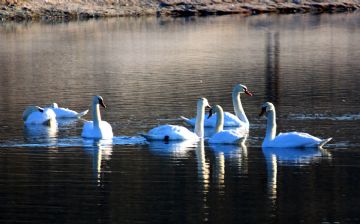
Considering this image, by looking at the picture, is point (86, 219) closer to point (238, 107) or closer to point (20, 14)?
point (238, 107)

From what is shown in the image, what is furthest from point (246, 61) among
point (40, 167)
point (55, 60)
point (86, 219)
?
point (86, 219)

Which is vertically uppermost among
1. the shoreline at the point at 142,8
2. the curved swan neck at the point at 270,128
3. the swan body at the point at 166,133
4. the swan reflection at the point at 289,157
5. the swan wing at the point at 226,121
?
the curved swan neck at the point at 270,128

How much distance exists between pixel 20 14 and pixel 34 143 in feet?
170

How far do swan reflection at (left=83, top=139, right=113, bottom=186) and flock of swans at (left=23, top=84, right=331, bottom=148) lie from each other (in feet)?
0.90

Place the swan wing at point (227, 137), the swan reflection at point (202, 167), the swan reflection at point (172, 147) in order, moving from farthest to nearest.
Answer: the swan wing at point (227, 137) < the swan reflection at point (172, 147) < the swan reflection at point (202, 167)

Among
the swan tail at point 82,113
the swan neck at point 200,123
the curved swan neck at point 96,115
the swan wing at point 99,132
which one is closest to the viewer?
the swan wing at point 99,132

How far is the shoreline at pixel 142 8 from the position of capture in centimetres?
7304

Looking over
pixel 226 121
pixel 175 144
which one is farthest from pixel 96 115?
pixel 226 121

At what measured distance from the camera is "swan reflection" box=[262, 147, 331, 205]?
59.6ft

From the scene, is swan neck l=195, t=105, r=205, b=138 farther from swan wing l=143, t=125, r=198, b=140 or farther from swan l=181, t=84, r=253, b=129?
swan wing l=143, t=125, r=198, b=140

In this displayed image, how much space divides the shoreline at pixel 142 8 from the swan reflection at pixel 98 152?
5095cm

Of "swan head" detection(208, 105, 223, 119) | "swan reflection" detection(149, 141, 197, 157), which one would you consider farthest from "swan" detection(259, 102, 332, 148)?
"swan head" detection(208, 105, 223, 119)

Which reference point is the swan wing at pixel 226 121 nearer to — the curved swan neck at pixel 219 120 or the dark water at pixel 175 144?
the dark water at pixel 175 144

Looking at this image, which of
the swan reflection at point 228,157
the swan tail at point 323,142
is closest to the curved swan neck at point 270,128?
the swan reflection at point 228,157
